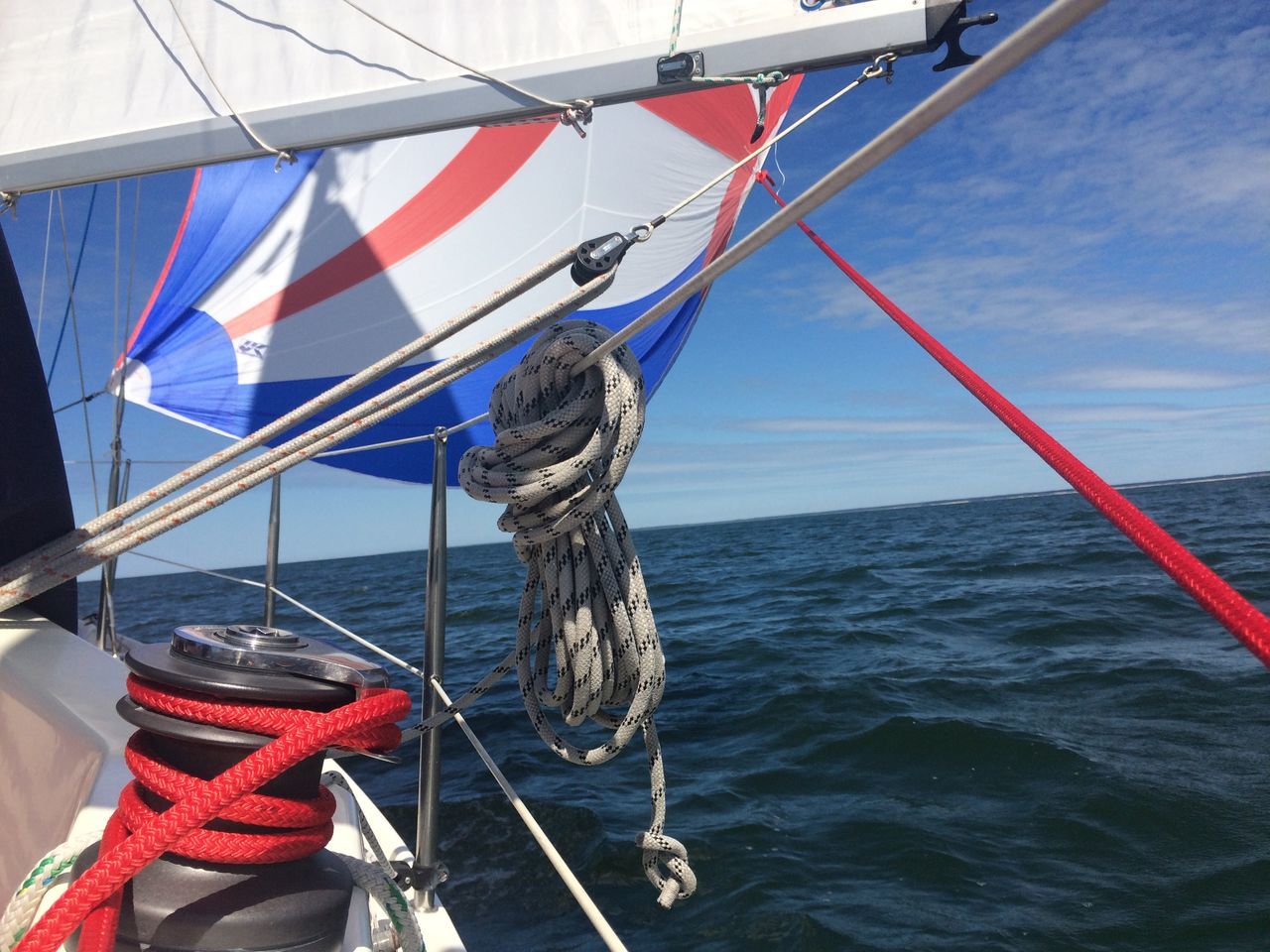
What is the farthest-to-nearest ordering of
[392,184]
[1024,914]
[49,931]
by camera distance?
[392,184], [1024,914], [49,931]

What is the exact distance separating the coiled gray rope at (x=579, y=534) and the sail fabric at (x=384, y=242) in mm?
2297

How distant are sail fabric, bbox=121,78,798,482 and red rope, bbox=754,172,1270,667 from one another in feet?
8.70

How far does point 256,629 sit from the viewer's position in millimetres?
899

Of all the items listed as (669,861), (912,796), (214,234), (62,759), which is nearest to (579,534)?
(669,861)

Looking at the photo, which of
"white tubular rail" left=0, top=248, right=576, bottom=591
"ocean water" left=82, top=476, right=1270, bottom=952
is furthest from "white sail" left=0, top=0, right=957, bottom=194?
"ocean water" left=82, top=476, right=1270, bottom=952

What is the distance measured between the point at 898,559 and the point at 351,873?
42.4 ft

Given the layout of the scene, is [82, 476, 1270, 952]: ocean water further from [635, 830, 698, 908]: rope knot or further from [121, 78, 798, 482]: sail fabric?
[121, 78, 798, 482]: sail fabric

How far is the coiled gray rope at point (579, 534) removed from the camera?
1.11 meters

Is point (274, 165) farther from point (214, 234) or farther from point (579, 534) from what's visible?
point (214, 234)

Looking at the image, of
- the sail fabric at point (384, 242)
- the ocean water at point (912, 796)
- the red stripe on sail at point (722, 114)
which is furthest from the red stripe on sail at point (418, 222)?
the ocean water at point (912, 796)

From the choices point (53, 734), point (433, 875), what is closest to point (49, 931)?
point (53, 734)

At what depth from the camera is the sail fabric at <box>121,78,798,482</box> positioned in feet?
11.1

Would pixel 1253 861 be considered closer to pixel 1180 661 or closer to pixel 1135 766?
pixel 1135 766

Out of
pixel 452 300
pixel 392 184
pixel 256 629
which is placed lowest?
pixel 256 629
